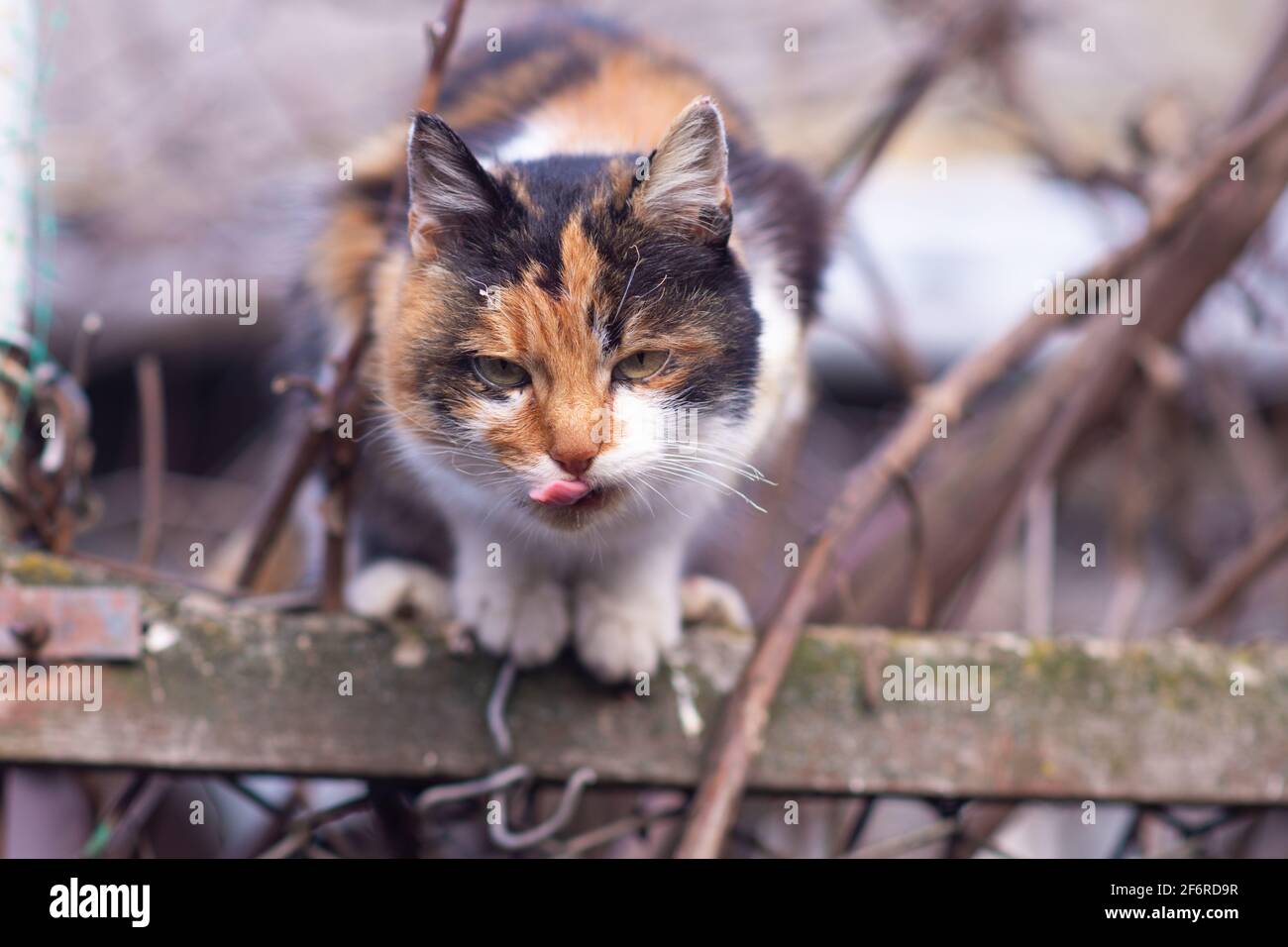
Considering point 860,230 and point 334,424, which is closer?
point 334,424

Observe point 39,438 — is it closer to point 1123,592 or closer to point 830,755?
point 830,755

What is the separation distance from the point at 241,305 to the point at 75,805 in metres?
1.62

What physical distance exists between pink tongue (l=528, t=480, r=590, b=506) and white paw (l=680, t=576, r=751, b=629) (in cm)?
59

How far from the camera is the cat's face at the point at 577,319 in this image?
1227mm

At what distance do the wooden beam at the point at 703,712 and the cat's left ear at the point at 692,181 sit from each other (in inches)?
20.3

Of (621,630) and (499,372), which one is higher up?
(499,372)

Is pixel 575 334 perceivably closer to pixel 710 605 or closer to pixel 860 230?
pixel 710 605

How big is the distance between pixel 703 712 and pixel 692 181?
598 mm

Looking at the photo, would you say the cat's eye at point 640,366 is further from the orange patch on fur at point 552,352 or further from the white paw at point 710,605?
the white paw at point 710,605

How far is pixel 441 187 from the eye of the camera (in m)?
1.24

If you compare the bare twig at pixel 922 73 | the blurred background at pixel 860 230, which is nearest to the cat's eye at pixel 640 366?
the bare twig at pixel 922 73

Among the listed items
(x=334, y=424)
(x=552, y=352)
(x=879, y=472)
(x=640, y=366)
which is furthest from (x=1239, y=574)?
(x=334, y=424)

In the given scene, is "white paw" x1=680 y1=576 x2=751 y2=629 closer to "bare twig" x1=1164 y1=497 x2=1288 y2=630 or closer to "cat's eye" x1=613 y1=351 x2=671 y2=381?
"cat's eye" x1=613 y1=351 x2=671 y2=381
